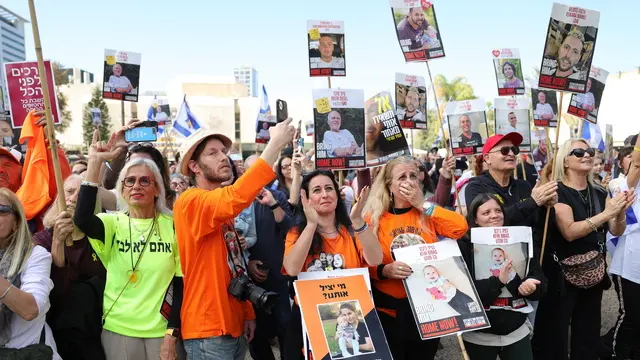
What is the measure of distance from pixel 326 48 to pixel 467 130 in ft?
5.91

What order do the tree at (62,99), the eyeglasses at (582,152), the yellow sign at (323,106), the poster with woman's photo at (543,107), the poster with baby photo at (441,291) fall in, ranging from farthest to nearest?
the tree at (62,99)
the poster with woman's photo at (543,107)
the eyeglasses at (582,152)
the yellow sign at (323,106)
the poster with baby photo at (441,291)

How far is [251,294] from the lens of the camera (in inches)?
111

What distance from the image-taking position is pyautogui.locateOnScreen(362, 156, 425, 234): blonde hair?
3520 mm

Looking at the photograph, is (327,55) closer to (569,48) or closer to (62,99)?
(569,48)

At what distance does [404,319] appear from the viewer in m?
3.32

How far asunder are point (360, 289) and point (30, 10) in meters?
2.34

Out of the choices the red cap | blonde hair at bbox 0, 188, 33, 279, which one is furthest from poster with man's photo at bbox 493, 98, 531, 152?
blonde hair at bbox 0, 188, 33, 279

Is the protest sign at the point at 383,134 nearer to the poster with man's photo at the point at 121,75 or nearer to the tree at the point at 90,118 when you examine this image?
the poster with man's photo at the point at 121,75

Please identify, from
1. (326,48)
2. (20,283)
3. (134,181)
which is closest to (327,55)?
(326,48)

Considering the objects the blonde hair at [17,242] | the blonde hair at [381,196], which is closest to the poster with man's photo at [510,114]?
the blonde hair at [381,196]

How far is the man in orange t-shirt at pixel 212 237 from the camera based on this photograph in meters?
2.64

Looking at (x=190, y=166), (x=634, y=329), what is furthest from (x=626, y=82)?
(x=190, y=166)

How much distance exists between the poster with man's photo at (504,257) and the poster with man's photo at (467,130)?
7.76ft

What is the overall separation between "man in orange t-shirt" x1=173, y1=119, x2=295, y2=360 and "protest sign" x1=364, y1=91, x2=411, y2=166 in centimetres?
159
